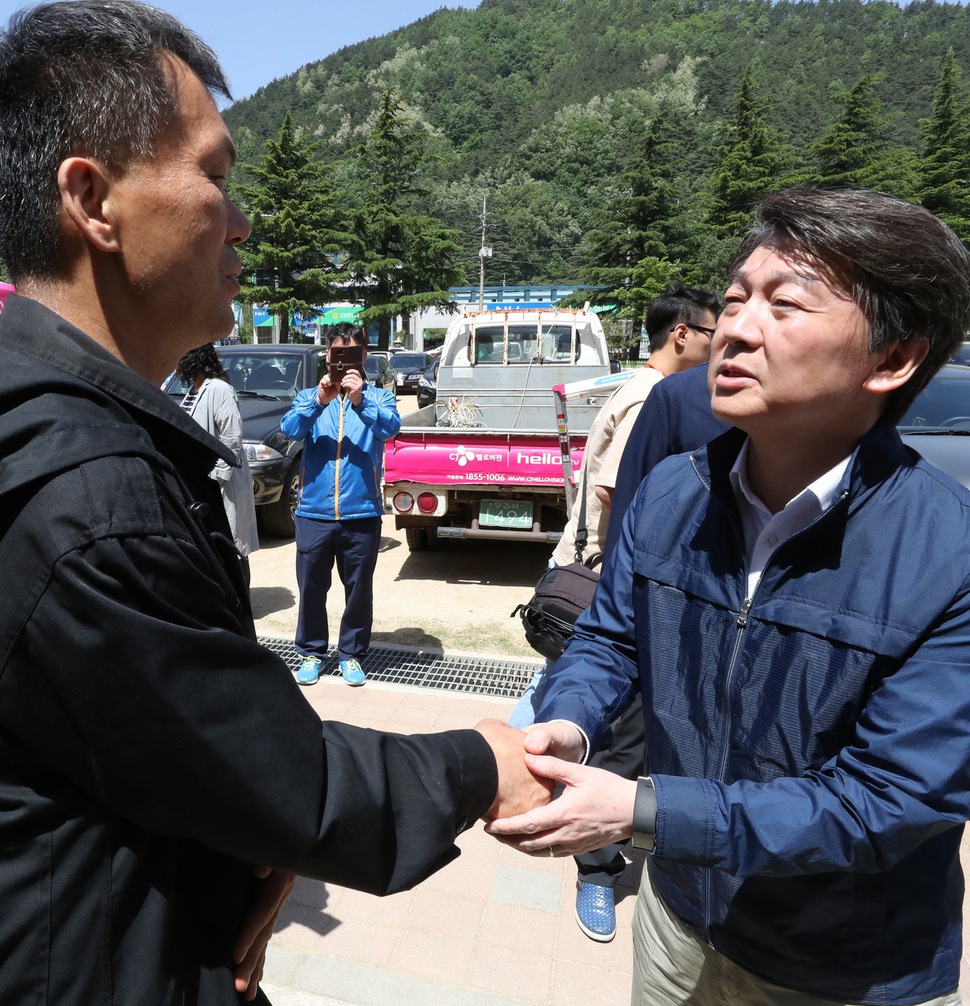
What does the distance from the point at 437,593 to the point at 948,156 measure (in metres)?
39.0

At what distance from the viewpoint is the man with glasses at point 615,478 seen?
2830 mm

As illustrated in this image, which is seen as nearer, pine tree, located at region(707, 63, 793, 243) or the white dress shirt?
the white dress shirt

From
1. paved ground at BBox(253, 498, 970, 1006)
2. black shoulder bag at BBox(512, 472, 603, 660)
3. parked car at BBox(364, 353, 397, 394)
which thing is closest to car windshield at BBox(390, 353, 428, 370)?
parked car at BBox(364, 353, 397, 394)

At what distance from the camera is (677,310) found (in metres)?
3.87

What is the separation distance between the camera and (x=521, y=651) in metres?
5.34

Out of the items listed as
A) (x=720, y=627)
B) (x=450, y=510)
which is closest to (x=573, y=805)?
(x=720, y=627)

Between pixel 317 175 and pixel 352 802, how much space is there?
35173 millimetres

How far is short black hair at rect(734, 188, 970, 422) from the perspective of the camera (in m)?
1.31

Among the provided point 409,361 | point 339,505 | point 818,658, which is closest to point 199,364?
point 339,505

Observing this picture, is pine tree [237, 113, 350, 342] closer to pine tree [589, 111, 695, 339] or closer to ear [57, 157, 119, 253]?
pine tree [589, 111, 695, 339]

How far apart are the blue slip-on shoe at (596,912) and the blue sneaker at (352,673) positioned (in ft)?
6.94

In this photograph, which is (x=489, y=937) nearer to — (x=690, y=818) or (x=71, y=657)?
(x=690, y=818)

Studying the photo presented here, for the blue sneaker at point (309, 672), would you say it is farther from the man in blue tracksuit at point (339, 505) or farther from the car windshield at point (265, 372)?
the car windshield at point (265, 372)

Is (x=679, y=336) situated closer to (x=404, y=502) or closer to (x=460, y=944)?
(x=460, y=944)
